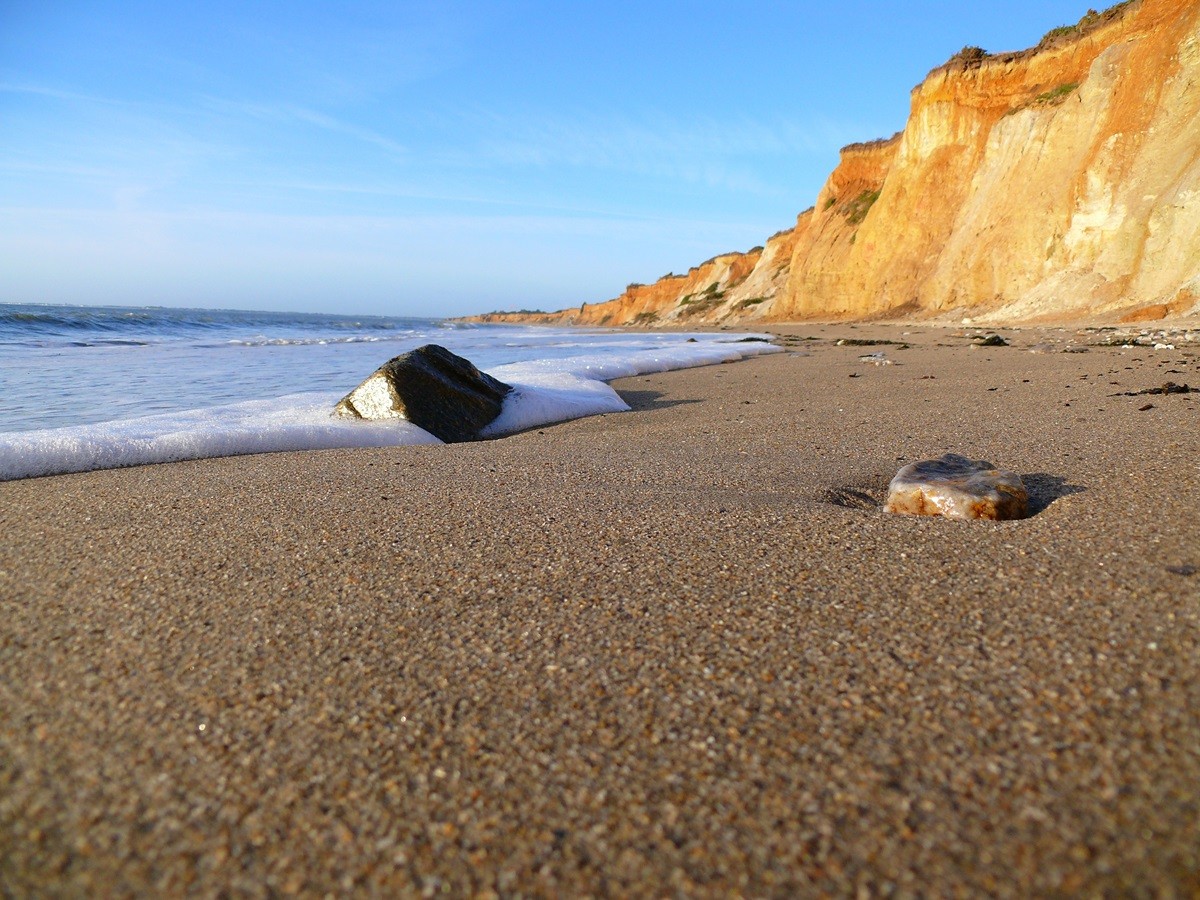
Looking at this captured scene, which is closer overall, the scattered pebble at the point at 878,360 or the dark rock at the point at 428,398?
the dark rock at the point at 428,398

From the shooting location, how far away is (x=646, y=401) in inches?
250

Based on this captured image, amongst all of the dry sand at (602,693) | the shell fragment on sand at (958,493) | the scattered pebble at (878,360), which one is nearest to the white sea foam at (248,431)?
the dry sand at (602,693)

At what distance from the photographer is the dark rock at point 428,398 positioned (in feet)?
15.6

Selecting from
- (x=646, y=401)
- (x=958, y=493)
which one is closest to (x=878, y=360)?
(x=646, y=401)

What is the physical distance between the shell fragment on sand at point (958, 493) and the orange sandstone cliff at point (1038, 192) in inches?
490

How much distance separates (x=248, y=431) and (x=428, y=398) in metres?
1.16

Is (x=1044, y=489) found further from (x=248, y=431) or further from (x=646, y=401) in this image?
(x=248, y=431)

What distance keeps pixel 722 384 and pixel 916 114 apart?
72.5 ft

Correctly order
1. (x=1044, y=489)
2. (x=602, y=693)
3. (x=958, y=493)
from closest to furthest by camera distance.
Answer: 1. (x=602, y=693)
2. (x=958, y=493)
3. (x=1044, y=489)

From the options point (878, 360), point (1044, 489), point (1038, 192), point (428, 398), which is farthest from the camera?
point (1038, 192)

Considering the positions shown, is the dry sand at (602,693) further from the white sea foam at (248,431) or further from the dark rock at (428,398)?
the dark rock at (428,398)

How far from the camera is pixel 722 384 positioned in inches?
288

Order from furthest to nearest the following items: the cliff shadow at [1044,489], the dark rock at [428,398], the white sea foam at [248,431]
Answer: the dark rock at [428,398] < the white sea foam at [248,431] < the cliff shadow at [1044,489]

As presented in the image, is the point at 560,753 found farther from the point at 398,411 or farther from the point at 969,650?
the point at 398,411
